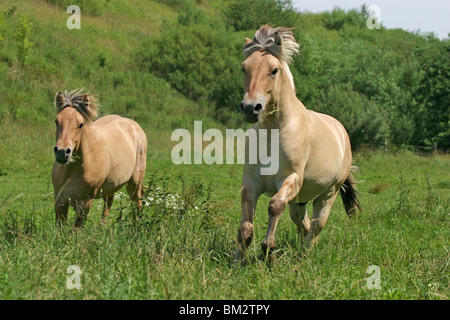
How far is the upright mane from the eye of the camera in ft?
22.3

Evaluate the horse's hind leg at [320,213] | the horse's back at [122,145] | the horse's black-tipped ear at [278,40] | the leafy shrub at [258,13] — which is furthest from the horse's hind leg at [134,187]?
the leafy shrub at [258,13]

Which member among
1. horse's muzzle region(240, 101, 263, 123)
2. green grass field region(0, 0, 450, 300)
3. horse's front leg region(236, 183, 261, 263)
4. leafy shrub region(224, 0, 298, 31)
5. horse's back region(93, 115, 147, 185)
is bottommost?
green grass field region(0, 0, 450, 300)

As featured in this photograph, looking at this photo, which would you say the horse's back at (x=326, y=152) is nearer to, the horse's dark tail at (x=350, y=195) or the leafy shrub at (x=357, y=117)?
the horse's dark tail at (x=350, y=195)

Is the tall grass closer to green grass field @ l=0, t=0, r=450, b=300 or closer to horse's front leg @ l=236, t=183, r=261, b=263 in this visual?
green grass field @ l=0, t=0, r=450, b=300

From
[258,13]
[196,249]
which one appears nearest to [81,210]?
[196,249]

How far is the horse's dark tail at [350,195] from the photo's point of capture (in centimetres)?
828

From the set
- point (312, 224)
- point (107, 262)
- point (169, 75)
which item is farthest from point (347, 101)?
point (107, 262)

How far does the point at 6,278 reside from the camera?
3.80 metres

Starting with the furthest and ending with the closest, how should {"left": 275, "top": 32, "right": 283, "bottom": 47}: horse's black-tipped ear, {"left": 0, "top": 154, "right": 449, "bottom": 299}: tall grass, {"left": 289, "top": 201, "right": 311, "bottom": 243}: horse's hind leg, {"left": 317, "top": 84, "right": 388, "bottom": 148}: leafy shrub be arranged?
{"left": 317, "top": 84, "right": 388, "bottom": 148}: leafy shrub < {"left": 289, "top": 201, "right": 311, "bottom": 243}: horse's hind leg < {"left": 275, "top": 32, "right": 283, "bottom": 47}: horse's black-tipped ear < {"left": 0, "top": 154, "right": 449, "bottom": 299}: tall grass

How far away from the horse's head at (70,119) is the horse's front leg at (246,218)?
2.28m

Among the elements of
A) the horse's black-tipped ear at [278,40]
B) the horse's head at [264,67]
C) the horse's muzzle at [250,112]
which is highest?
the horse's black-tipped ear at [278,40]

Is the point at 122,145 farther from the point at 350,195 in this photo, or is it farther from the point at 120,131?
the point at 350,195

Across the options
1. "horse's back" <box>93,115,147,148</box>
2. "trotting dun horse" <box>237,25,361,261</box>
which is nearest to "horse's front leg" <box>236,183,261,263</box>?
"trotting dun horse" <box>237,25,361,261</box>
